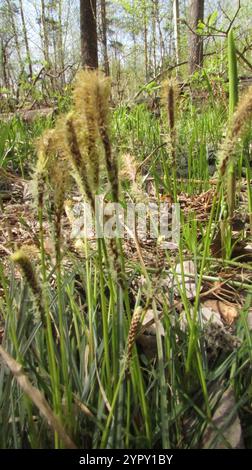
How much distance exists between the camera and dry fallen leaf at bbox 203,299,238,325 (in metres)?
0.97

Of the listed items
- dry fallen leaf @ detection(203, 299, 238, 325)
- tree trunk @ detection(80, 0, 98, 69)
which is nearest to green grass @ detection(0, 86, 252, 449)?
dry fallen leaf @ detection(203, 299, 238, 325)

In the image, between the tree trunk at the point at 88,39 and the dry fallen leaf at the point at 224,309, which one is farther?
the tree trunk at the point at 88,39

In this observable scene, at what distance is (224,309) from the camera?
997 mm

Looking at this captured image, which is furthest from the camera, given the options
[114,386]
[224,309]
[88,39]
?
[88,39]

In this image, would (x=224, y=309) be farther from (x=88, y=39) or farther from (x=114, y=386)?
(x=88, y=39)

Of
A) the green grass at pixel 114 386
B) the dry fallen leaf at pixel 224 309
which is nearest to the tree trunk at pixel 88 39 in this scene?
the dry fallen leaf at pixel 224 309

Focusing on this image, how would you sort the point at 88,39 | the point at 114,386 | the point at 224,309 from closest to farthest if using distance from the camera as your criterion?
1. the point at 114,386
2. the point at 224,309
3. the point at 88,39

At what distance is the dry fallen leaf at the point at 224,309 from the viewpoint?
97 centimetres

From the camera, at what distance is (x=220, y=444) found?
593mm

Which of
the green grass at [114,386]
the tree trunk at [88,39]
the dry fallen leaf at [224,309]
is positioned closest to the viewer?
the green grass at [114,386]

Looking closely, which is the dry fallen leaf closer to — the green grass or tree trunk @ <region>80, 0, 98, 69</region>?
the green grass

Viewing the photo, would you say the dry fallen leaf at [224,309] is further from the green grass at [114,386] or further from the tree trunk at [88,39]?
the tree trunk at [88,39]

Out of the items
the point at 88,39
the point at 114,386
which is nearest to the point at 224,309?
the point at 114,386
